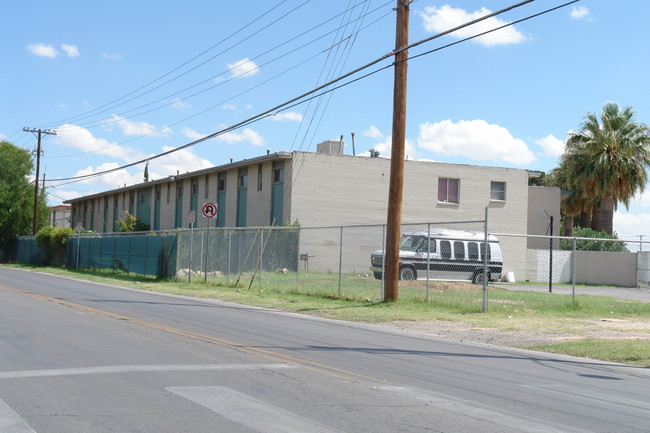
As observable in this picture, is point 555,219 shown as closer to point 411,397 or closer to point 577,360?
point 577,360

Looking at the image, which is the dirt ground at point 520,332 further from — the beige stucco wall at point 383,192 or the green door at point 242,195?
the green door at point 242,195

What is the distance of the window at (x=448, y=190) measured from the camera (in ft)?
127

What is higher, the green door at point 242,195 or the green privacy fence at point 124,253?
the green door at point 242,195

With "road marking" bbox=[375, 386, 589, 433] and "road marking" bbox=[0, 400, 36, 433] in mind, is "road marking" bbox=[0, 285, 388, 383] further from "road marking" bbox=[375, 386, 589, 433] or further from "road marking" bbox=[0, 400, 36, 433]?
"road marking" bbox=[0, 400, 36, 433]

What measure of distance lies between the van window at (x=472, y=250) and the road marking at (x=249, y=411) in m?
22.1

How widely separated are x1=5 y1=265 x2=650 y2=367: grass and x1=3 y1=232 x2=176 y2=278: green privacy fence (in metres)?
4.29

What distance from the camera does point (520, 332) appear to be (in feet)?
48.4

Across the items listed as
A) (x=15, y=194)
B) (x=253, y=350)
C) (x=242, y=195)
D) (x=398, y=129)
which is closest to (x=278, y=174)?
(x=242, y=195)

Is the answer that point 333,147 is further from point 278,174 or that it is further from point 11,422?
point 11,422

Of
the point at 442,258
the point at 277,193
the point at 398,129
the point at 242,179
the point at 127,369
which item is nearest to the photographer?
the point at 127,369

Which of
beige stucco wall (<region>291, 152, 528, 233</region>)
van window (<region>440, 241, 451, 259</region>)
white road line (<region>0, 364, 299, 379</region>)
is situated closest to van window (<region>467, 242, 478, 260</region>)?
van window (<region>440, 241, 451, 259</region>)

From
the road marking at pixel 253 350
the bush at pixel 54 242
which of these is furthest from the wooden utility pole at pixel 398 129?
the bush at pixel 54 242

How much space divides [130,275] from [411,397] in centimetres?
2921

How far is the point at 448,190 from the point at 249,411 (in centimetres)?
3335
